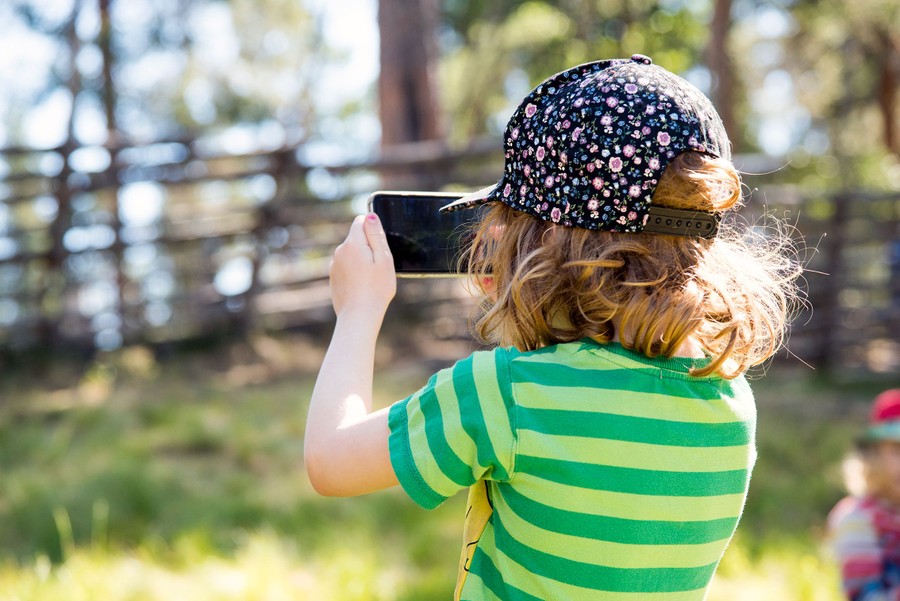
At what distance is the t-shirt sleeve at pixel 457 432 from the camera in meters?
1.02

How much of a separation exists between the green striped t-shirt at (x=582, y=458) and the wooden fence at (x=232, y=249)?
5571mm

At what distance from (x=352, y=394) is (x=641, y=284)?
0.40 metres

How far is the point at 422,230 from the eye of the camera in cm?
132

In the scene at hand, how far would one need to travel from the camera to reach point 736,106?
15758 millimetres

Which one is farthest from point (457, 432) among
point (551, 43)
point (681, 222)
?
point (551, 43)

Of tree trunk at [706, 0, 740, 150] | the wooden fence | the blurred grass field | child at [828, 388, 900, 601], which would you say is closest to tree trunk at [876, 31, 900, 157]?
tree trunk at [706, 0, 740, 150]

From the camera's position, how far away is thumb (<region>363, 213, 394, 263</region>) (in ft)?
4.09

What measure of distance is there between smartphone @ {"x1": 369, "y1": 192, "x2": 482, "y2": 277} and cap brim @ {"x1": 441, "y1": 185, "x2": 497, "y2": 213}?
0.04 meters

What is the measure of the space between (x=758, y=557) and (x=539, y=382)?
114 inches

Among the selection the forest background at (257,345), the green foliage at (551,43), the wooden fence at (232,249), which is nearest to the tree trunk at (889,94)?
the forest background at (257,345)

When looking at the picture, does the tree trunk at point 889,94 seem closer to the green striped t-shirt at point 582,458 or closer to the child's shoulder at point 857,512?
the child's shoulder at point 857,512

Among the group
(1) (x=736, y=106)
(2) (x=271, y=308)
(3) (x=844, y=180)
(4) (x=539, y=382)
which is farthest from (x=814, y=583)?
(1) (x=736, y=106)

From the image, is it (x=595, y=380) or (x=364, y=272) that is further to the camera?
(x=364, y=272)

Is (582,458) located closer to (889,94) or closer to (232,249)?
(232,249)
